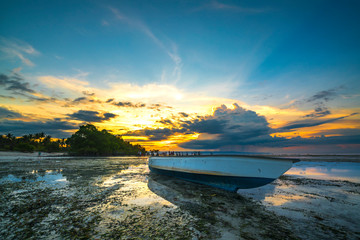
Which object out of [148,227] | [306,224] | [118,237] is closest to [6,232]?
[118,237]

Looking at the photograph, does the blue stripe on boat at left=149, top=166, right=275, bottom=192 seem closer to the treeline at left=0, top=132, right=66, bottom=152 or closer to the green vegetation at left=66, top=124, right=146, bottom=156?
the green vegetation at left=66, top=124, right=146, bottom=156

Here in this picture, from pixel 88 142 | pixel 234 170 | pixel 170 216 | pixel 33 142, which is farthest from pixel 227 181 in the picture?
pixel 33 142

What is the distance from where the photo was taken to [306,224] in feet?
12.2

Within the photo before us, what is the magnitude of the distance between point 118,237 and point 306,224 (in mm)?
4317

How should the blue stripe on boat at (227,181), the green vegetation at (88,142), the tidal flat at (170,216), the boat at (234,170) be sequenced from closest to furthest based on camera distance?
the tidal flat at (170,216), the boat at (234,170), the blue stripe on boat at (227,181), the green vegetation at (88,142)

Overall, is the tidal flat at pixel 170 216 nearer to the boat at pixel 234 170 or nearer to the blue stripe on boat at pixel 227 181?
the blue stripe on boat at pixel 227 181

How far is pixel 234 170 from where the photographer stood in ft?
20.8

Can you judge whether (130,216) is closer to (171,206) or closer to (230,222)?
(171,206)

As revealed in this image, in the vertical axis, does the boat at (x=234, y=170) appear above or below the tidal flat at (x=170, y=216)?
above

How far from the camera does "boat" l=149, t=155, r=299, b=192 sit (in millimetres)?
5848

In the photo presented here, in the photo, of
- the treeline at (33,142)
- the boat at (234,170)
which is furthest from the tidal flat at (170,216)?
the treeline at (33,142)

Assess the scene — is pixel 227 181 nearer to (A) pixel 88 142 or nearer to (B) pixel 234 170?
(B) pixel 234 170

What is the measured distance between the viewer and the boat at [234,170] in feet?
19.2

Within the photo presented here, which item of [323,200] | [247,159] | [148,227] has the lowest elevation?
[323,200]
